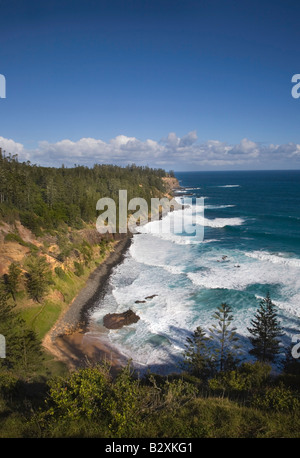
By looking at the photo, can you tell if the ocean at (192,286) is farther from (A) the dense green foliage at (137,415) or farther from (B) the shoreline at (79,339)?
(A) the dense green foliage at (137,415)

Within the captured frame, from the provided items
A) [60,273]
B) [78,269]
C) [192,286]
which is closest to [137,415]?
[192,286]

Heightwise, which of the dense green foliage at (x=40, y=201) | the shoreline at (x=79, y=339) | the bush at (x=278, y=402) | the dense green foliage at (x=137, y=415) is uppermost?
the dense green foliage at (x=40, y=201)

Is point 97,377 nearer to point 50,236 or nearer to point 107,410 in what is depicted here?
point 107,410

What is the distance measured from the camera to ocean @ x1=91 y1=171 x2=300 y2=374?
26.7m

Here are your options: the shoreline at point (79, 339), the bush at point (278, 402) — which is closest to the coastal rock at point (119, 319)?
the shoreline at point (79, 339)

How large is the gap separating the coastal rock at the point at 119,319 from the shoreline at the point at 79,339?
7.41ft

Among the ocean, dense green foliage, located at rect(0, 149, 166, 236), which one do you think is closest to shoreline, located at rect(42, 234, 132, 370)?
the ocean

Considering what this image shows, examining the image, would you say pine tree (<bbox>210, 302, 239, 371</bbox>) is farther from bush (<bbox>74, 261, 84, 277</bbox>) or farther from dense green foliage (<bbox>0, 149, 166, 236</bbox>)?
dense green foliage (<bbox>0, 149, 166, 236</bbox>)

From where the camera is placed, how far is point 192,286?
3728 cm

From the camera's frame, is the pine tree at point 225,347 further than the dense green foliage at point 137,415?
Yes

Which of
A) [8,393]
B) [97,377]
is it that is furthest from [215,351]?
[8,393]

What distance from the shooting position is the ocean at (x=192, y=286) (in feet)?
87.6

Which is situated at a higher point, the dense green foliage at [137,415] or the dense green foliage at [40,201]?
the dense green foliage at [40,201]
